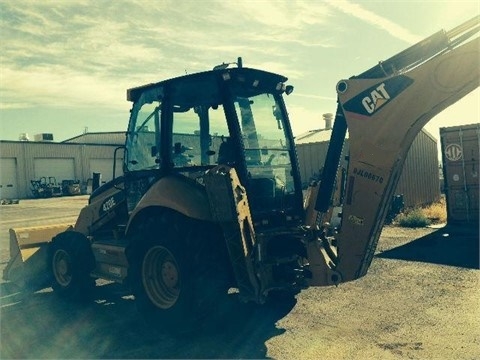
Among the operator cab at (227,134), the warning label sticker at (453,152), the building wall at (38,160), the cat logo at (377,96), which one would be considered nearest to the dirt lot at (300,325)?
the operator cab at (227,134)

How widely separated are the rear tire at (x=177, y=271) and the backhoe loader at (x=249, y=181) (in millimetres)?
12

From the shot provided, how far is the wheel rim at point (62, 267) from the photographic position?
6.47 metres

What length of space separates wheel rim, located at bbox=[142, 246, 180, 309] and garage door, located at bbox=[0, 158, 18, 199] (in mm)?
34492

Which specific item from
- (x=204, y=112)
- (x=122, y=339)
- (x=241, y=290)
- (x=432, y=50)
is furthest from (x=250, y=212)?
(x=432, y=50)

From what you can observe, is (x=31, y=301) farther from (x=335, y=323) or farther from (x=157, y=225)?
(x=335, y=323)

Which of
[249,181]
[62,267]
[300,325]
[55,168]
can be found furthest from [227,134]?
[55,168]

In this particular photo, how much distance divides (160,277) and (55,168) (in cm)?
3700

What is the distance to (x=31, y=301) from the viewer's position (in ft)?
21.7

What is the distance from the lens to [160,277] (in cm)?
508

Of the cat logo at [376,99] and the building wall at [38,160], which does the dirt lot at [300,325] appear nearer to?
→ the cat logo at [376,99]

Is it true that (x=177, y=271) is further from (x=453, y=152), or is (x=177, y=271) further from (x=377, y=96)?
(x=453, y=152)

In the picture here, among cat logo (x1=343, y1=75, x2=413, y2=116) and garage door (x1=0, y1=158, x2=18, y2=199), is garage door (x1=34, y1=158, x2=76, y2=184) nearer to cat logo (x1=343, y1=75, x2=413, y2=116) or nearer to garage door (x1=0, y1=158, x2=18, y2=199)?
garage door (x1=0, y1=158, x2=18, y2=199)

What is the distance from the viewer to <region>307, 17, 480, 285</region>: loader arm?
4062mm

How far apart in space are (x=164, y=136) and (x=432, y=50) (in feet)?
10.2
